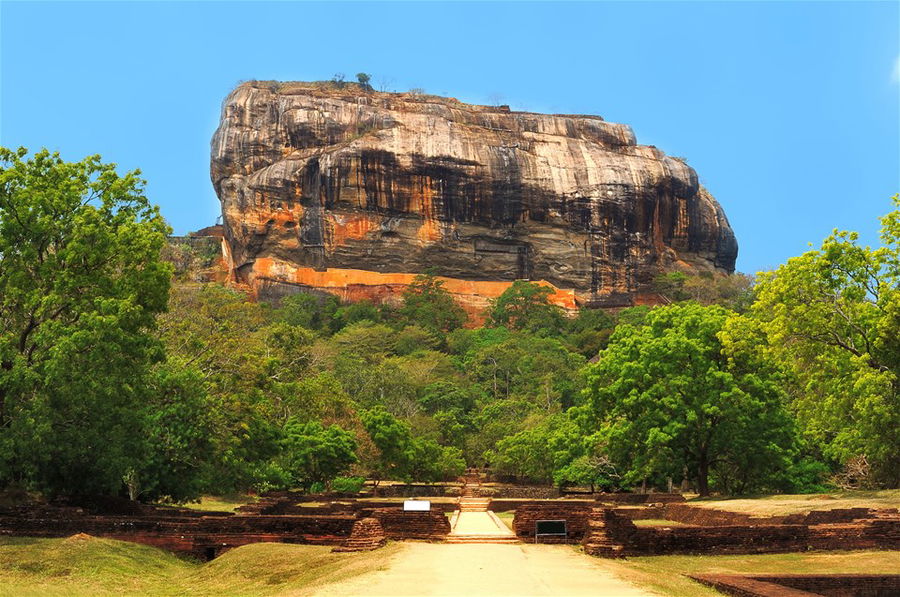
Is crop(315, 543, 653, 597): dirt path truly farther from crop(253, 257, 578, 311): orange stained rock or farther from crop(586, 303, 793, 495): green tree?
crop(253, 257, 578, 311): orange stained rock

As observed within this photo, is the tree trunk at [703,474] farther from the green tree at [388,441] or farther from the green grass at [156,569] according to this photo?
the green grass at [156,569]

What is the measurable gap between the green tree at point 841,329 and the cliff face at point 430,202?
60927 mm

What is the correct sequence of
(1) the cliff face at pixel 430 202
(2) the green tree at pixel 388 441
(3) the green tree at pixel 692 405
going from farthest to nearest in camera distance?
(1) the cliff face at pixel 430 202
(2) the green tree at pixel 388 441
(3) the green tree at pixel 692 405

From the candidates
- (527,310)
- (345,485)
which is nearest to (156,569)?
(345,485)

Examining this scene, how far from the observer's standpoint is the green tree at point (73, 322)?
57.8 ft

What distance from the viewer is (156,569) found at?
14.6 metres

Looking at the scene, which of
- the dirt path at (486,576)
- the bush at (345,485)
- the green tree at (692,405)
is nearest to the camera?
the dirt path at (486,576)

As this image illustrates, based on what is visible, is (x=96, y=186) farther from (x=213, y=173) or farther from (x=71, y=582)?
(x=213, y=173)

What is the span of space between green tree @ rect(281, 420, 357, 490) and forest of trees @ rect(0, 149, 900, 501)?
8 centimetres

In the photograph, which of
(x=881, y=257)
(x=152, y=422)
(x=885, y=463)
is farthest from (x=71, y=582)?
(x=885, y=463)

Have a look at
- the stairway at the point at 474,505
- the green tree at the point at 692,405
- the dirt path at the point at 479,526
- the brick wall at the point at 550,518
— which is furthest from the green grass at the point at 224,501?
the brick wall at the point at 550,518

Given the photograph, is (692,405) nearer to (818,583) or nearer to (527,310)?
(818,583)

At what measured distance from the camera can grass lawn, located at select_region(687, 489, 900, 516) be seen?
806 inches

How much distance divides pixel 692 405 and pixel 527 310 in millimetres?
54576
